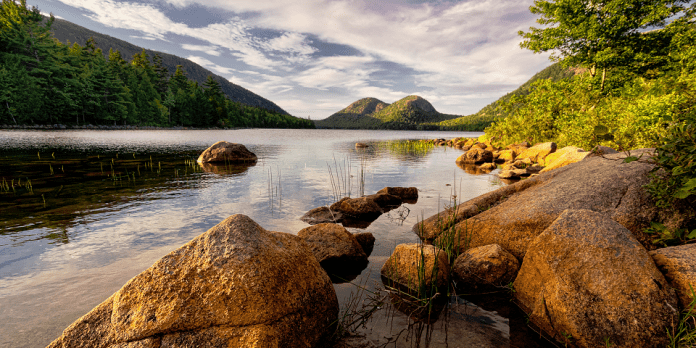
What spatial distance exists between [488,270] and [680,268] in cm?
240

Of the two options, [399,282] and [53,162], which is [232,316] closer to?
[399,282]

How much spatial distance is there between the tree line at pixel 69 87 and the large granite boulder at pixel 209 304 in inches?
3299

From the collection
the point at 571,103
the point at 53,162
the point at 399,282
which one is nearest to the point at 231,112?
the point at 53,162

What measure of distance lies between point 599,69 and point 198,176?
104 ft

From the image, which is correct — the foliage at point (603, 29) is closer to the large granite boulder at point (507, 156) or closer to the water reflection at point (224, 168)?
the large granite boulder at point (507, 156)

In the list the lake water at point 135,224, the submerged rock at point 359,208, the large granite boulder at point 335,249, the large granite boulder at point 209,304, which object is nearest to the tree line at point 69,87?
the lake water at point 135,224

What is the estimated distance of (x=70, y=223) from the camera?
8766 millimetres

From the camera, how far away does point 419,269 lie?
15.8 feet

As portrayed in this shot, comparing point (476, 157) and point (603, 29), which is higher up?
point (603, 29)

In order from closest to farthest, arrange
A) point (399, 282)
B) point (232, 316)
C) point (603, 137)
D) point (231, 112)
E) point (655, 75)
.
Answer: point (232, 316)
point (603, 137)
point (399, 282)
point (655, 75)
point (231, 112)

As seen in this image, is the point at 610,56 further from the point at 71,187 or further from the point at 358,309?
the point at 71,187

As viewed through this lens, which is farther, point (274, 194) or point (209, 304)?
point (274, 194)

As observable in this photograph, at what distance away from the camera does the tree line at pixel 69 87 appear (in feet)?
196

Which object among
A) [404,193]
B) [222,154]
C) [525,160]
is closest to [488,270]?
[404,193]
